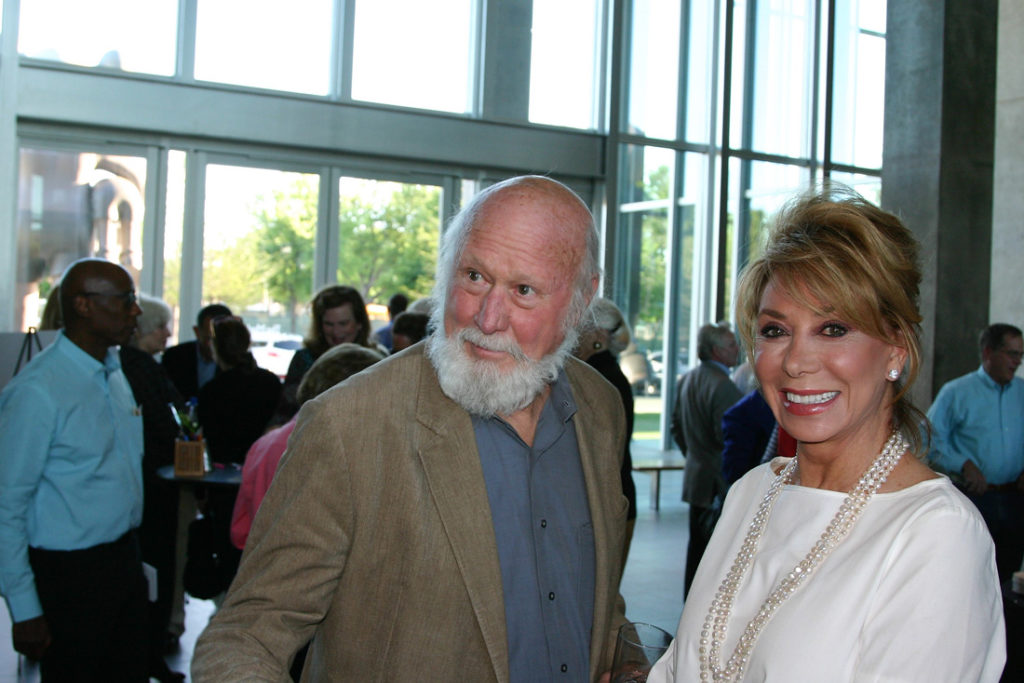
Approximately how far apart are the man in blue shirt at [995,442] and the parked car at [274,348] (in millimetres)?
6128

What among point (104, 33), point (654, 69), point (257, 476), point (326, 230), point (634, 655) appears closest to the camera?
point (634, 655)

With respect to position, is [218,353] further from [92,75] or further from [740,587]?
[92,75]

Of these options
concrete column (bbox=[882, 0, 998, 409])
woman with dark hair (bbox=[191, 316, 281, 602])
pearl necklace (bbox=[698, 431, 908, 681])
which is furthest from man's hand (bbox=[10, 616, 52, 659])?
concrete column (bbox=[882, 0, 998, 409])

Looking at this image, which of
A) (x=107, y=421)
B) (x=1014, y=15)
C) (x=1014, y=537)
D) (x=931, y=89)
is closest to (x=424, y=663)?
(x=107, y=421)

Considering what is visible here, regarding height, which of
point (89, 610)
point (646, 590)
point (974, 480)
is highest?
point (974, 480)

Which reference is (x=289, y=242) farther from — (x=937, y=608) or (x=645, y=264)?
(x=937, y=608)

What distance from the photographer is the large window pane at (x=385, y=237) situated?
9.73m

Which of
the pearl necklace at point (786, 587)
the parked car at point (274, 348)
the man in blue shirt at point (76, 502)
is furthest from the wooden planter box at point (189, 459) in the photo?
the parked car at point (274, 348)

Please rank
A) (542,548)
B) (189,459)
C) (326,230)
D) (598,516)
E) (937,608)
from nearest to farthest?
(937,608) < (542,548) < (598,516) < (189,459) < (326,230)

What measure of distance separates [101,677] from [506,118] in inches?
329

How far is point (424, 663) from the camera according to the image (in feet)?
4.91

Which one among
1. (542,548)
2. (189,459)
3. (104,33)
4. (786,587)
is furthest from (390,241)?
(786,587)

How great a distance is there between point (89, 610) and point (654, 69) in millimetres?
9603

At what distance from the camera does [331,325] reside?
180 inches
